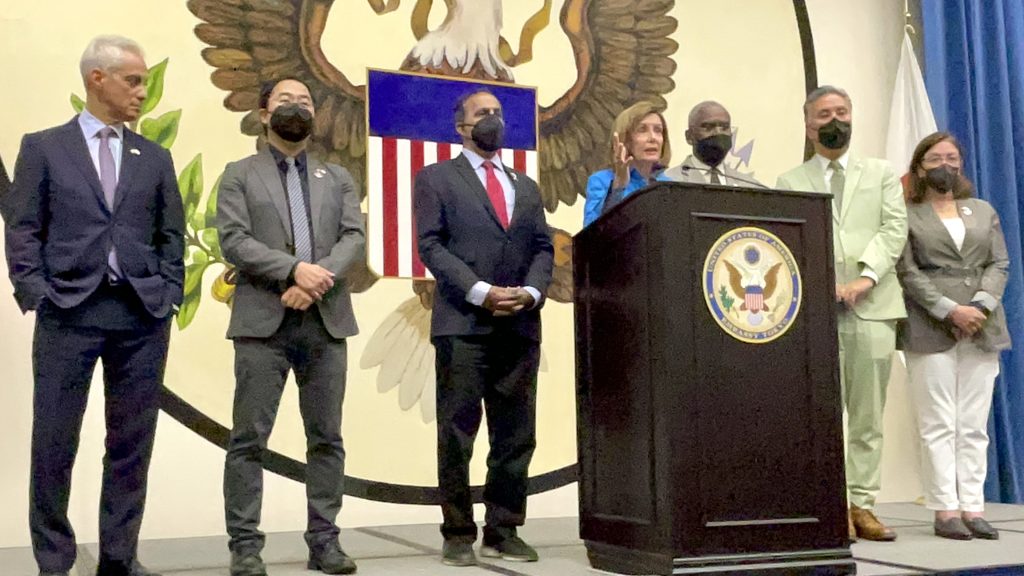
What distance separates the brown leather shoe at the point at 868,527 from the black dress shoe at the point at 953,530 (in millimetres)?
198

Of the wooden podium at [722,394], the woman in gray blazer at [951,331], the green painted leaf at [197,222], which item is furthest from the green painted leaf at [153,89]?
the woman in gray blazer at [951,331]

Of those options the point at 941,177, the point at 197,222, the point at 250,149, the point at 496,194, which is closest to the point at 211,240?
the point at 197,222

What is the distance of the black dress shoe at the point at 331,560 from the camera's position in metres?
2.87

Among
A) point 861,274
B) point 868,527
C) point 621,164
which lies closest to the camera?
point 621,164

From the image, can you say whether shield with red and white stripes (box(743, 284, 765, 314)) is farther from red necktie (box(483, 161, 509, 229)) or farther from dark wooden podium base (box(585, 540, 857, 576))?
red necktie (box(483, 161, 509, 229))

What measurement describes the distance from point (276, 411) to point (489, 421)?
65 cm

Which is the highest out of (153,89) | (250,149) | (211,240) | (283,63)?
(283,63)

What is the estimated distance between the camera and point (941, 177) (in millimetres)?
3816

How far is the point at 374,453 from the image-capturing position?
4.31 meters

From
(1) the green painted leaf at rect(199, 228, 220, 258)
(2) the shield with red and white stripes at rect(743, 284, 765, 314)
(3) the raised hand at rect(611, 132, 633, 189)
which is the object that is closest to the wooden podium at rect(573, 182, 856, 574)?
(2) the shield with red and white stripes at rect(743, 284, 765, 314)

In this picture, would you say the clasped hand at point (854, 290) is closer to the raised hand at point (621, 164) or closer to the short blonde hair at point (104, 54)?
the raised hand at point (621, 164)

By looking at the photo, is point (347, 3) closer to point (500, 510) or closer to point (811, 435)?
point (500, 510)

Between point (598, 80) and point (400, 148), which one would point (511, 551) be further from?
point (598, 80)

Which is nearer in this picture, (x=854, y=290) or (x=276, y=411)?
(x=276, y=411)
